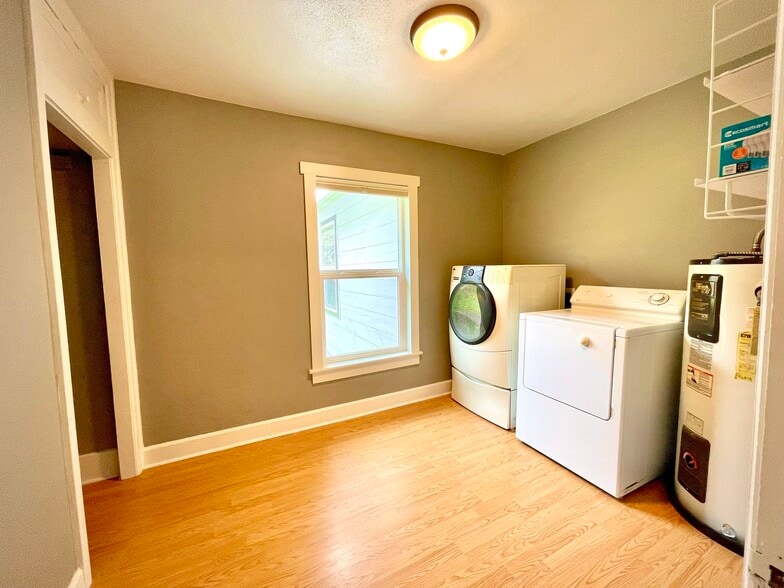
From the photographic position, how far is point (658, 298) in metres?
1.78

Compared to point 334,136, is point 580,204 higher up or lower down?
lower down

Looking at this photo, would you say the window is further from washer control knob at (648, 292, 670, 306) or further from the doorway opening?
washer control knob at (648, 292, 670, 306)

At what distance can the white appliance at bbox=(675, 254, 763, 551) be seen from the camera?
4.08ft

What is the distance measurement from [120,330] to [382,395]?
1.85m

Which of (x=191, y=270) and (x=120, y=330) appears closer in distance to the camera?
(x=120, y=330)

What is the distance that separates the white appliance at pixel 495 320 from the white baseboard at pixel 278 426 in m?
0.50

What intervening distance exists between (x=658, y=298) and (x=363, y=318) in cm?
206

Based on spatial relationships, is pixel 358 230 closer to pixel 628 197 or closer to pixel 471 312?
pixel 471 312

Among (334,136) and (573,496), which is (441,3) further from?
(573,496)

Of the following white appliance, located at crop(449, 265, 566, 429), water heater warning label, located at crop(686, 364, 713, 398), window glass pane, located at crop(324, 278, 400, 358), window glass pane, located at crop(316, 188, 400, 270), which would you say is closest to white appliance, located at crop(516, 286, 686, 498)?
water heater warning label, located at crop(686, 364, 713, 398)

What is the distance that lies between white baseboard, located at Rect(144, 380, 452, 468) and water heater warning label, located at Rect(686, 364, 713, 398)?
5.82ft

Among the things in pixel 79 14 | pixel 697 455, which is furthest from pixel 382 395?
pixel 79 14

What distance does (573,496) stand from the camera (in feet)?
5.26

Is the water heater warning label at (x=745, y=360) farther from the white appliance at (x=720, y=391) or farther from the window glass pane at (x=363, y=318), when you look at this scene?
the window glass pane at (x=363, y=318)
